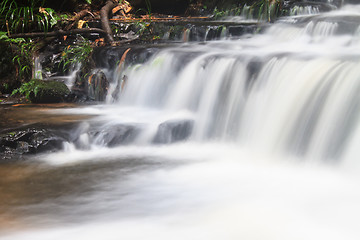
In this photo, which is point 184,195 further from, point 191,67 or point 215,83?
point 191,67

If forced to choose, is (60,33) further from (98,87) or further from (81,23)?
(98,87)

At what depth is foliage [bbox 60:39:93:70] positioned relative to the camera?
742cm

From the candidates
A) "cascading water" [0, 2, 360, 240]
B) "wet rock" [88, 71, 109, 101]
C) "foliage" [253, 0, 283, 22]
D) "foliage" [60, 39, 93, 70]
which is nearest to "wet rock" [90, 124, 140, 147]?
"cascading water" [0, 2, 360, 240]

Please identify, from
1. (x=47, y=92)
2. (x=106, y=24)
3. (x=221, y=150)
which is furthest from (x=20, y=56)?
(x=221, y=150)

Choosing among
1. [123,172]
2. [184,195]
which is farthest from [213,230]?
[123,172]

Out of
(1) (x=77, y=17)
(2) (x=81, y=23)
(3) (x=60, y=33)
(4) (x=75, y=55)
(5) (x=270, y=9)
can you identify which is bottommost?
(4) (x=75, y=55)

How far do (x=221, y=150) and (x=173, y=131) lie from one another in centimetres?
63

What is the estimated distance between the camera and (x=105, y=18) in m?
→ 8.42

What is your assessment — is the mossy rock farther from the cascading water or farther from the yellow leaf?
the yellow leaf

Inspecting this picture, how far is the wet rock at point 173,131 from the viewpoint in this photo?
4.89m

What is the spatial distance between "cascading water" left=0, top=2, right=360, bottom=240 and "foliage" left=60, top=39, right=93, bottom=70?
0.99m

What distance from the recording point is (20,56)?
7215 mm

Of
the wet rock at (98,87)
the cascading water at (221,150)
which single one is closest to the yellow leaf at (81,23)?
the wet rock at (98,87)

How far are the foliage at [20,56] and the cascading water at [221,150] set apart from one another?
1721mm
